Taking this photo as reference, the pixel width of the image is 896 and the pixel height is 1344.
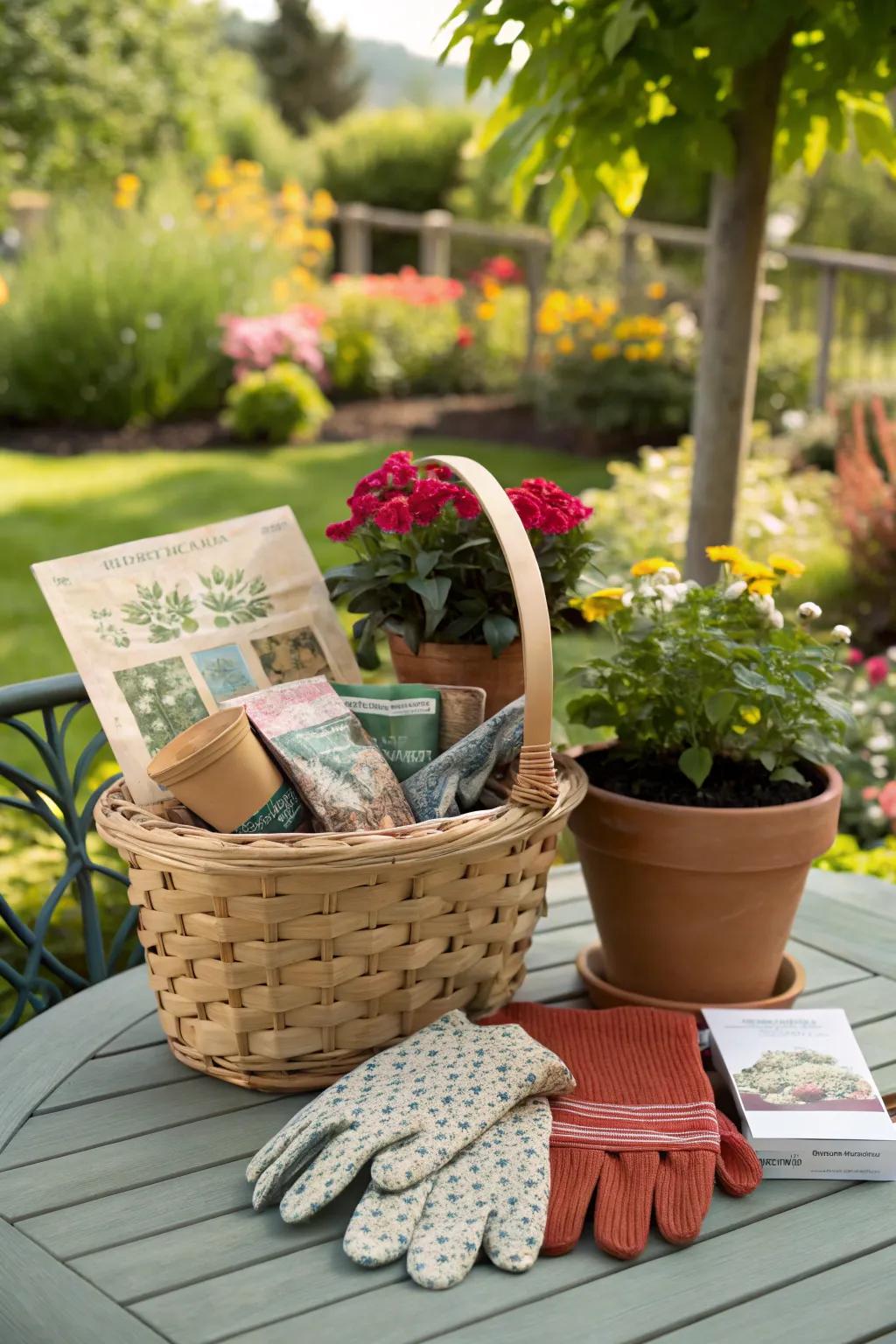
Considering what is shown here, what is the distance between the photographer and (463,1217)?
1.10m

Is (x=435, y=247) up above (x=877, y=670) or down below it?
above

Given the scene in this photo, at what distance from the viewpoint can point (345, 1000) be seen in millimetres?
1302

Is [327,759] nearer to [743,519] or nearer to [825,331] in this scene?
[743,519]

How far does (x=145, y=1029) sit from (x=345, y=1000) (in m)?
0.32

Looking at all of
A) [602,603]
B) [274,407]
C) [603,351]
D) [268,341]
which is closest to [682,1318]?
[602,603]

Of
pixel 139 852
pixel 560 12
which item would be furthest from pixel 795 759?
pixel 560 12

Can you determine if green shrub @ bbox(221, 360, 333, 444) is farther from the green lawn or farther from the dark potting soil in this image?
the dark potting soil

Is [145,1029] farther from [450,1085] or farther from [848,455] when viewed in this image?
[848,455]

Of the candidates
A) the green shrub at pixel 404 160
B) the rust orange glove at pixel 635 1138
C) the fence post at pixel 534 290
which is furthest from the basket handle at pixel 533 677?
the green shrub at pixel 404 160

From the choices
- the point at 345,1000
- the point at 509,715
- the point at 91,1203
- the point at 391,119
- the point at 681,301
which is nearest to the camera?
the point at 91,1203

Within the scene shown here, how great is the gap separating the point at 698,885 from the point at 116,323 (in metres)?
6.37

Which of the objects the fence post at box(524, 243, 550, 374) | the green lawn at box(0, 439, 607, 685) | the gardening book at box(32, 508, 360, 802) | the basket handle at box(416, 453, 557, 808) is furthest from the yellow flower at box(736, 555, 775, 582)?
the fence post at box(524, 243, 550, 374)

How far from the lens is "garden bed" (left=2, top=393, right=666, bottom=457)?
6.93 m

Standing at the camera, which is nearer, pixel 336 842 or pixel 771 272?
pixel 336 842
